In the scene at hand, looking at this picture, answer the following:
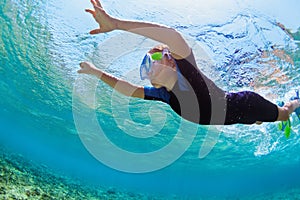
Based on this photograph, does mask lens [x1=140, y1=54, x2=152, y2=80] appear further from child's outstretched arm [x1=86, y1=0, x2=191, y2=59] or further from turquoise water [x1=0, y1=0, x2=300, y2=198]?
turquoise water [x1=0, y1=0, x2=300, y2=198]

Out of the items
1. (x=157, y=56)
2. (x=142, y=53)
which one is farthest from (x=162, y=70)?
Answer: (x=142, y=53)

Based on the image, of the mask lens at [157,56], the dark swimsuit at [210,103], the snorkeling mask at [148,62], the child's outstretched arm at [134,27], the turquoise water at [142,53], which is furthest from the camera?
the turquoise water at [142,53]

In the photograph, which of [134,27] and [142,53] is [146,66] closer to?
[134,27]

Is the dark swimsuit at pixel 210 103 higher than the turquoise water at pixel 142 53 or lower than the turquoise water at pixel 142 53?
lower

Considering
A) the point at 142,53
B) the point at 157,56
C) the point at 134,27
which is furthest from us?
the point at 142,53

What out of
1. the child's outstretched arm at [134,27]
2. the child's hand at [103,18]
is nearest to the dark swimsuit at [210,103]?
the child's outstretched arm at [134,27]

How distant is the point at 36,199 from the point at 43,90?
16708 millimetres

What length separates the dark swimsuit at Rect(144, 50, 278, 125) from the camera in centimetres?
410

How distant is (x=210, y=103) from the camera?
4.33m

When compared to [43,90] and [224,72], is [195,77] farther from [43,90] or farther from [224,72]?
[43,90]

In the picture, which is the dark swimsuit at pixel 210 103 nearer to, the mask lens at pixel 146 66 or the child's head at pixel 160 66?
the child's head at pixel 160 66

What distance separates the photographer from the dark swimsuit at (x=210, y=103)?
161 inches

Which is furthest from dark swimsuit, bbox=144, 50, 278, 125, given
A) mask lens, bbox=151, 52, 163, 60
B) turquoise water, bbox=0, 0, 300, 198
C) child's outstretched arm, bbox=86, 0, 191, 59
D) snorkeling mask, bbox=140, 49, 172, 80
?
turquoise water, bbox=0, 0, 300, 198

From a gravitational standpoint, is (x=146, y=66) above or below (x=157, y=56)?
above
